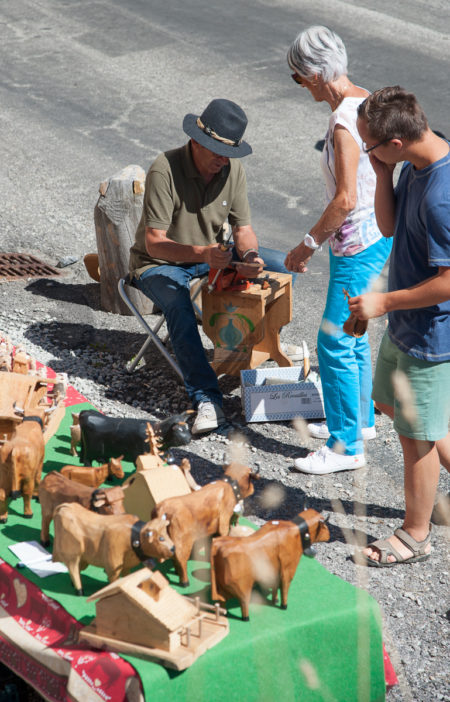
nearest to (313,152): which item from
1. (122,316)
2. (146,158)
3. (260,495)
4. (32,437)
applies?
(146,158)

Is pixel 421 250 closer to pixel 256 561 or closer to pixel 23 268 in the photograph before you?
pixel 256 561

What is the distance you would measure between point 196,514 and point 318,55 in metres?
1.97

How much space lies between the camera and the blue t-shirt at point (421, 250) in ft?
9.06

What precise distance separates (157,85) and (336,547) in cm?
839

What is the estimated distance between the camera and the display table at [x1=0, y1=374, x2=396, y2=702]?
2.23 meters

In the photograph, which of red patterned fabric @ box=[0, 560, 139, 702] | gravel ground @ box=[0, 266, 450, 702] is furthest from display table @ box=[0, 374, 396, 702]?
gravel ground @ box=[0, 266, 450, 702]

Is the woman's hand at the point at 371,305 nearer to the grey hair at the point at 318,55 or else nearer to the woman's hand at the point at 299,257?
the woman's hand at the point at 299,257

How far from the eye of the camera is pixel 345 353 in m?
3.79

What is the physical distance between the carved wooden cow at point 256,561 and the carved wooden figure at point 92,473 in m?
0.63

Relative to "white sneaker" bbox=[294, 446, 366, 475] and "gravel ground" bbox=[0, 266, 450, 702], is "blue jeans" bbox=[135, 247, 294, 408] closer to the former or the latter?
"gravel ground" bbox=[0, 266, 450, 702]

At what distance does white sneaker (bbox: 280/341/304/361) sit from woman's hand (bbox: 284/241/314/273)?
1.33 m

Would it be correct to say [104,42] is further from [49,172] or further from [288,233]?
[288,233]

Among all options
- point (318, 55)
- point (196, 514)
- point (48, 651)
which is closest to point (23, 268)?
point (318, 55)

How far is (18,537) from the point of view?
275cm
